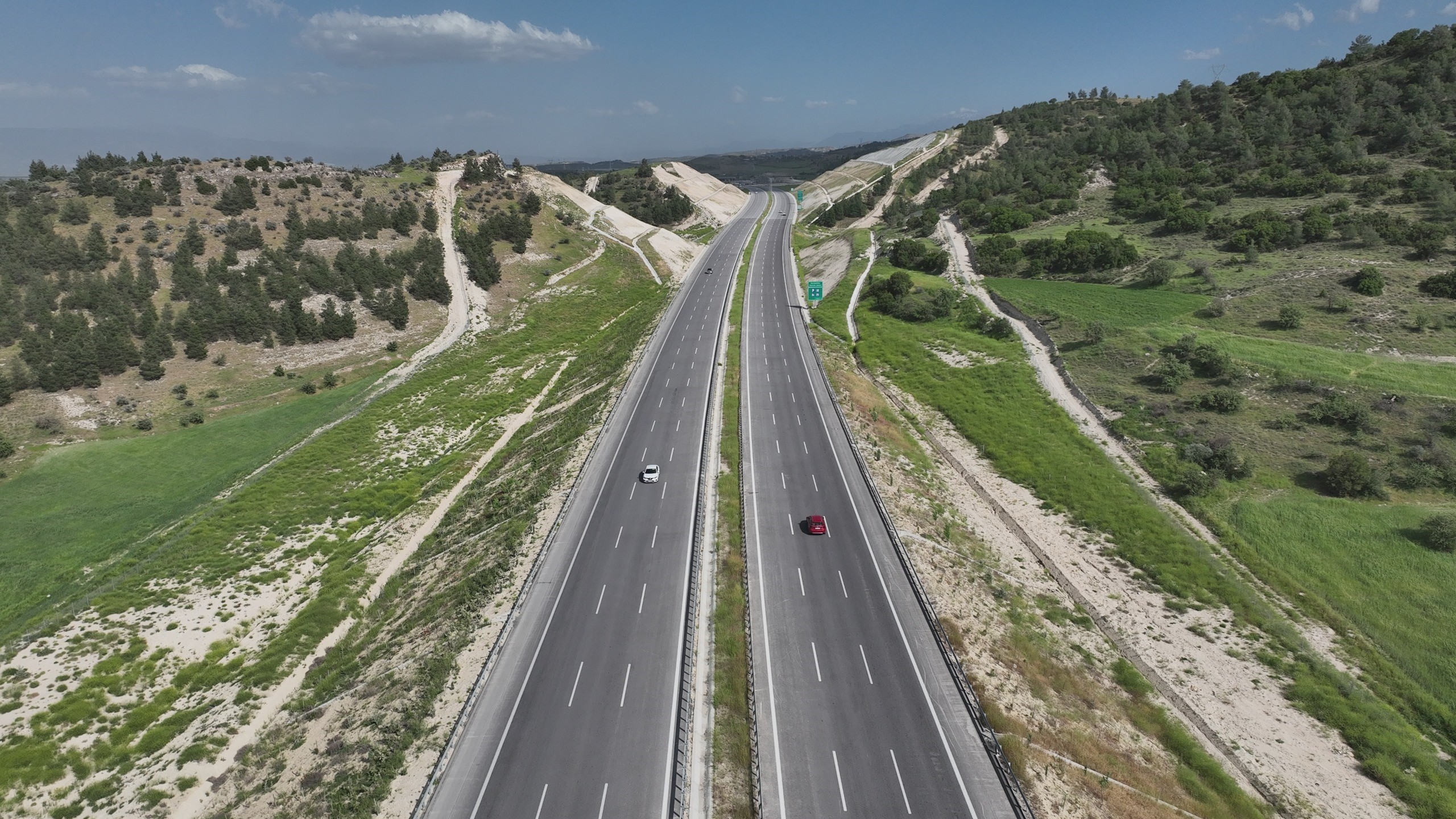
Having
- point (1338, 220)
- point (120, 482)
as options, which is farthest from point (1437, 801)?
point (1338, 220)

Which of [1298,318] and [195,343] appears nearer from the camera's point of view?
[1298,318]

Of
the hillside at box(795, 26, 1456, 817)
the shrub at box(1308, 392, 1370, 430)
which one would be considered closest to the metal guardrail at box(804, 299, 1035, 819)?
the hillside at box(795, 26, 1456, 817)

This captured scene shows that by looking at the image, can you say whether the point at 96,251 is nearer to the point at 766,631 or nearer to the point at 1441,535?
the point at 766,631

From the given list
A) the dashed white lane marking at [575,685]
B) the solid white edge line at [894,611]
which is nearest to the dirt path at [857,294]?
the solid white edge line at [894,611]

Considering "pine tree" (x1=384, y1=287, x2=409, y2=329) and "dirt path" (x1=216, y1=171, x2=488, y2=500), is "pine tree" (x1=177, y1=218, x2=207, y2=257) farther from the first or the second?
"dirt path" (x1=216, y1=171, x2=488, y2=500)

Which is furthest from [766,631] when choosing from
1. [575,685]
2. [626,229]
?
[626,229]

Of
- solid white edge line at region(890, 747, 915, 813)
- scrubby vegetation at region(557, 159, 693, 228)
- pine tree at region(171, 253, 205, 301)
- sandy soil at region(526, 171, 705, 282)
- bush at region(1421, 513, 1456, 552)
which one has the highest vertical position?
scrubby vegetation at region(557, 159, 693, 228)
